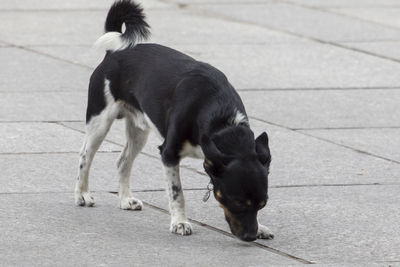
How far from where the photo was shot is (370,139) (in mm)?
8992

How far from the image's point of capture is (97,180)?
25.1ft

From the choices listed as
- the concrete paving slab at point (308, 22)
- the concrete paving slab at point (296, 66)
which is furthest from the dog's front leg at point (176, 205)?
the concrete paving slab at point (308, 22)

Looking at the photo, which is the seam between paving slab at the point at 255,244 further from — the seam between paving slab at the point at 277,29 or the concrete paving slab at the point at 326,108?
the seam between paving slab at the point at 277,29

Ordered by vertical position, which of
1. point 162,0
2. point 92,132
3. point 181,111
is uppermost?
point 181,111

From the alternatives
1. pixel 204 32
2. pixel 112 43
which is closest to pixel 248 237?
pixel 112 43

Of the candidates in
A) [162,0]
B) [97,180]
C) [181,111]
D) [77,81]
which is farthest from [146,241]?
[162,0]

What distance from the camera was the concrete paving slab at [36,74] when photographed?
10625 mm

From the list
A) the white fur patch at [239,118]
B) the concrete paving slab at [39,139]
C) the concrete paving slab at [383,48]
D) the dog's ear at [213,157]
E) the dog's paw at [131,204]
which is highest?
the white fur patch at [239,118]

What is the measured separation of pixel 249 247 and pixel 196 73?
3.80 ft

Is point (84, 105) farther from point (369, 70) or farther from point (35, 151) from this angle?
point (369, 70)

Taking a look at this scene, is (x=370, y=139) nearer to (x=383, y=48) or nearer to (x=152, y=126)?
(x=152, y=126)

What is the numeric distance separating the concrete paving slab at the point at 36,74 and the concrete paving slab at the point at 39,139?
125cm

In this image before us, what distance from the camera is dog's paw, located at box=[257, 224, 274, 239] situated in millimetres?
6344

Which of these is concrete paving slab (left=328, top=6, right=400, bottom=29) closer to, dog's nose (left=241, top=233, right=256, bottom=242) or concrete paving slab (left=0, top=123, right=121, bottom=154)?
concrete paving slab (left=0, top=123, right=121, bottom=154)
